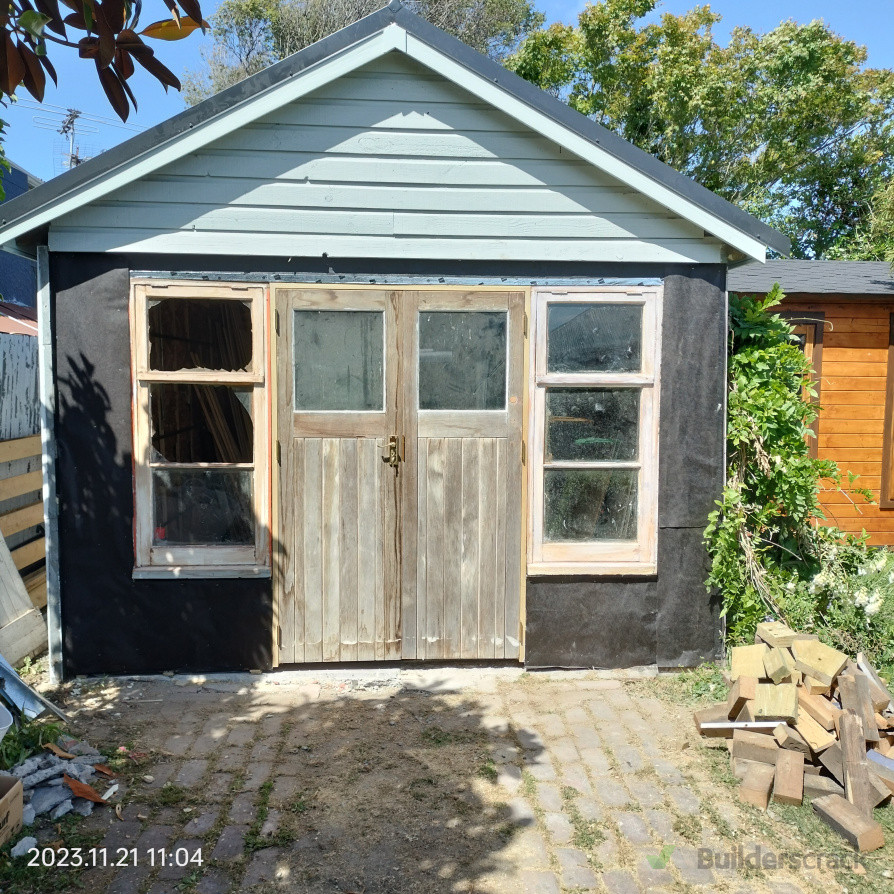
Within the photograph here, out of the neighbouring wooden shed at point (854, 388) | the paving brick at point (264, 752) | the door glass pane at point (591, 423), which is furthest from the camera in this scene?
the neighbouring wooden shed at point (854, 388)

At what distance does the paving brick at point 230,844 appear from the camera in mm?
3303

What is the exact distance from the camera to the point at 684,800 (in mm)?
3762

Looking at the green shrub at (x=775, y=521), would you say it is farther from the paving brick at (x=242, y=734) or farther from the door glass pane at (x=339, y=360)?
the paving brick at (x=242, y=734)

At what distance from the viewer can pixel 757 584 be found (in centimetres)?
514

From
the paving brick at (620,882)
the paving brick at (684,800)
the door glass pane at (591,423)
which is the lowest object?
the paving brick at (620,882)

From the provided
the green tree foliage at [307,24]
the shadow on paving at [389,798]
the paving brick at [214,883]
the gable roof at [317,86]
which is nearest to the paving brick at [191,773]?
the shadow on paving at [389,798]

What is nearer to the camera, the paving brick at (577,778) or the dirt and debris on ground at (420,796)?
the dirt and debris on ground at (420,796)

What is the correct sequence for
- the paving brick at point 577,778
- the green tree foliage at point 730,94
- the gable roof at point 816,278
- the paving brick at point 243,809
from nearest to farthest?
the paving brick at point 243,809, the paving brick at point 577,778, the gable roof at point 816,278, the green tree foliage at point 730,94

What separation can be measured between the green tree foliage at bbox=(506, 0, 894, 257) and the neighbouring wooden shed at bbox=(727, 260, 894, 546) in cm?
1222

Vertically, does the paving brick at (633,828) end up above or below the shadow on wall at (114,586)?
below

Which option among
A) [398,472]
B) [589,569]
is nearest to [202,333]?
[398,472]

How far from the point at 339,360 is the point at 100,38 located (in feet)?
11.2

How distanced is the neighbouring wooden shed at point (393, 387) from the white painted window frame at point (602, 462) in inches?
0.6

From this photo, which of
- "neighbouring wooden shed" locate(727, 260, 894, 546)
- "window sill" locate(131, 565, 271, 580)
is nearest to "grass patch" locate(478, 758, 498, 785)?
"window sill" locate(131, 565, 271, 580)
